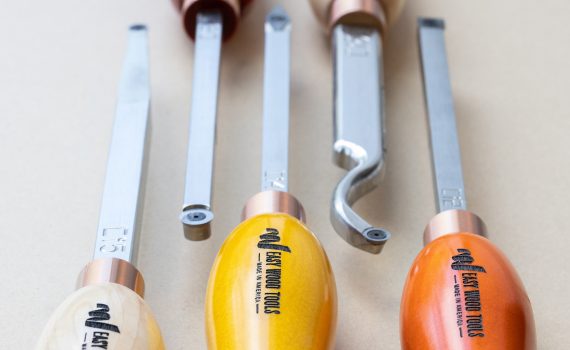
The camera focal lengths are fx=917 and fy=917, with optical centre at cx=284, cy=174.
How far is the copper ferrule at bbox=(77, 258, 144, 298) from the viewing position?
23.3 inches

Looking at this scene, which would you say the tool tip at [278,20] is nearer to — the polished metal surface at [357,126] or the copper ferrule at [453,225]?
the polished metal surface at [357,126]

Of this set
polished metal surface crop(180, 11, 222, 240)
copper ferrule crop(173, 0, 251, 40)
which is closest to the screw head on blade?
polished metal surface crop(180, 11, 222, 240)

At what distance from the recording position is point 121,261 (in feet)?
1.98

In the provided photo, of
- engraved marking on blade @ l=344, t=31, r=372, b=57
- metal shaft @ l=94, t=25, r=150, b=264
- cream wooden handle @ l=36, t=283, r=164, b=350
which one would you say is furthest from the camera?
engraved marking on blade @ l=344, t=31, r=372, b=57

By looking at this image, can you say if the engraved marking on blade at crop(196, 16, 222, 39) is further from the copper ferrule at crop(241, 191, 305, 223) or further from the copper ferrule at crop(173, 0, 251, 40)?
the copper ferrule at crop(241, 191, 305, 223)

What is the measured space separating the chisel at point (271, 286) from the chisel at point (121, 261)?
0.15 feet

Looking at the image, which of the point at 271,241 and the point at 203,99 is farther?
the point at 203,99

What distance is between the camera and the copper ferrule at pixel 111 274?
59 centimetres

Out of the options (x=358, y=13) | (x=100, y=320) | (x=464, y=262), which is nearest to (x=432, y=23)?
(x=358, y=13)

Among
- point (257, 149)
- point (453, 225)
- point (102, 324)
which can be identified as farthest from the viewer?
point (257, 149)

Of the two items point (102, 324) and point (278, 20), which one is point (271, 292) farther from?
point (278, 20)

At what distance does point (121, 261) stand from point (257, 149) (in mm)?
192

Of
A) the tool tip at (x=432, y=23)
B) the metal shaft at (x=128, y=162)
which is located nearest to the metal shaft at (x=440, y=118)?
the tool tip at (x=432, y=23)

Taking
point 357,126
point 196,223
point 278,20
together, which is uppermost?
point 278,20
